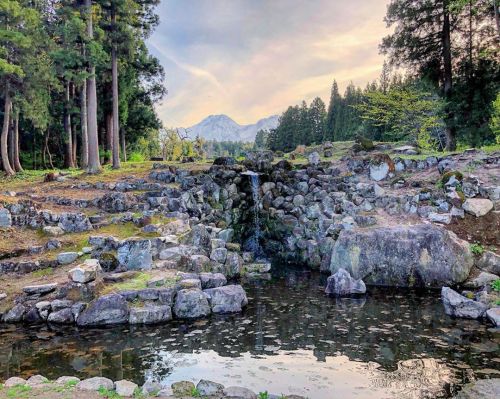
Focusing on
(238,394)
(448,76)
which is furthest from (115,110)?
(238,394)

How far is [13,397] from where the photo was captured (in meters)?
5.88

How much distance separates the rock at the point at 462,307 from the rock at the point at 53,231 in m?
13.4

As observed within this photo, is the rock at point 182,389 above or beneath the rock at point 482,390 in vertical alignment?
above

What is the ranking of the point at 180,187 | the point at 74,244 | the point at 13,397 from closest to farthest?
the point at 13,397, the point at 74,244, the point at 180,187

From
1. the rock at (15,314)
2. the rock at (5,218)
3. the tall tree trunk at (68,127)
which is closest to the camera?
the rock at (15,314)

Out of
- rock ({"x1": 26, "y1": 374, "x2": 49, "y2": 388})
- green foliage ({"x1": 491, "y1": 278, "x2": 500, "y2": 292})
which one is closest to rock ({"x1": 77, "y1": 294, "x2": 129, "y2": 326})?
rock ({"x1": 26, "y1": 374, "x2": 49, "y2": 388})

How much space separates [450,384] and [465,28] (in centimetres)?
2687

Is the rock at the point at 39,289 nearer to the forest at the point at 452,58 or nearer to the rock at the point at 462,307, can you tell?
the rock at the point at 462,307

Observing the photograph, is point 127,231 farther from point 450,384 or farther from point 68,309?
point 450,384

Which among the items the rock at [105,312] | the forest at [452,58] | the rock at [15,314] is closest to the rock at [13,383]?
A: the rock at [105,312]

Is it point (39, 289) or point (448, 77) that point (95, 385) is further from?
point (448, 77)

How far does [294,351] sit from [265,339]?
39.4 inches

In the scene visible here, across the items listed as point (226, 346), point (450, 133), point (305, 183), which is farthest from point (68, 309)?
point (450, 133)

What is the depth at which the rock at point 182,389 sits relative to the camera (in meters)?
6.38
